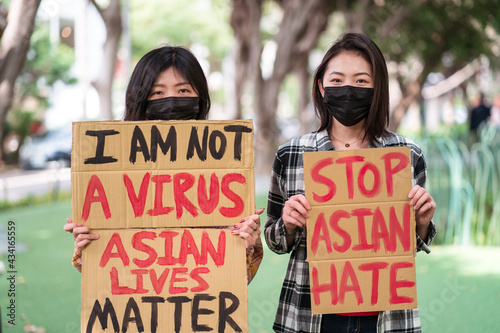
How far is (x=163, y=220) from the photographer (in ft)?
7.06

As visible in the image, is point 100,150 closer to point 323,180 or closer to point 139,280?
point 139,280

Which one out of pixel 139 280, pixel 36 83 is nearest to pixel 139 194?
pixel 139 280

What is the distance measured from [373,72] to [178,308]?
1104 mm

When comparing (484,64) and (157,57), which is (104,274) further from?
(484,64)

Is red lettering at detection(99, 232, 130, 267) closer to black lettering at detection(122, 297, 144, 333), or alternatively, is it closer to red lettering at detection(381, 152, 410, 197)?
black lettering at detection(122, 297, 144, 333)

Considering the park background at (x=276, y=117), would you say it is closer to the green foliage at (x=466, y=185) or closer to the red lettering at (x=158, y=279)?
the green foliage at (x=466, y=185)

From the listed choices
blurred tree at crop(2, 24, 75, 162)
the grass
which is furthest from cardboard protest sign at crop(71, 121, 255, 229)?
blurred tree at crop(2, 24, 75, 162)

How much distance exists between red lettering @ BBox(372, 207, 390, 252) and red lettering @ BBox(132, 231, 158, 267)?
30.7 inches

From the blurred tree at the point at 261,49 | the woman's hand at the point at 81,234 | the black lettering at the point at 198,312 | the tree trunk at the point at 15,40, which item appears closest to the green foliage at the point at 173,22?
the blurred tree at the point at 261,49

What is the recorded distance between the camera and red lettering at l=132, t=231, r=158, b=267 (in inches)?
84.1

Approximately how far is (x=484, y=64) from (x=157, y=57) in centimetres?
2303

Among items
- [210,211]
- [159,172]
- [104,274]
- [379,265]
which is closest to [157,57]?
[159,172]

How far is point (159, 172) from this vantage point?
2176 mm

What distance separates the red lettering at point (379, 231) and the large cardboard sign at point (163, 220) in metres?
0.45
